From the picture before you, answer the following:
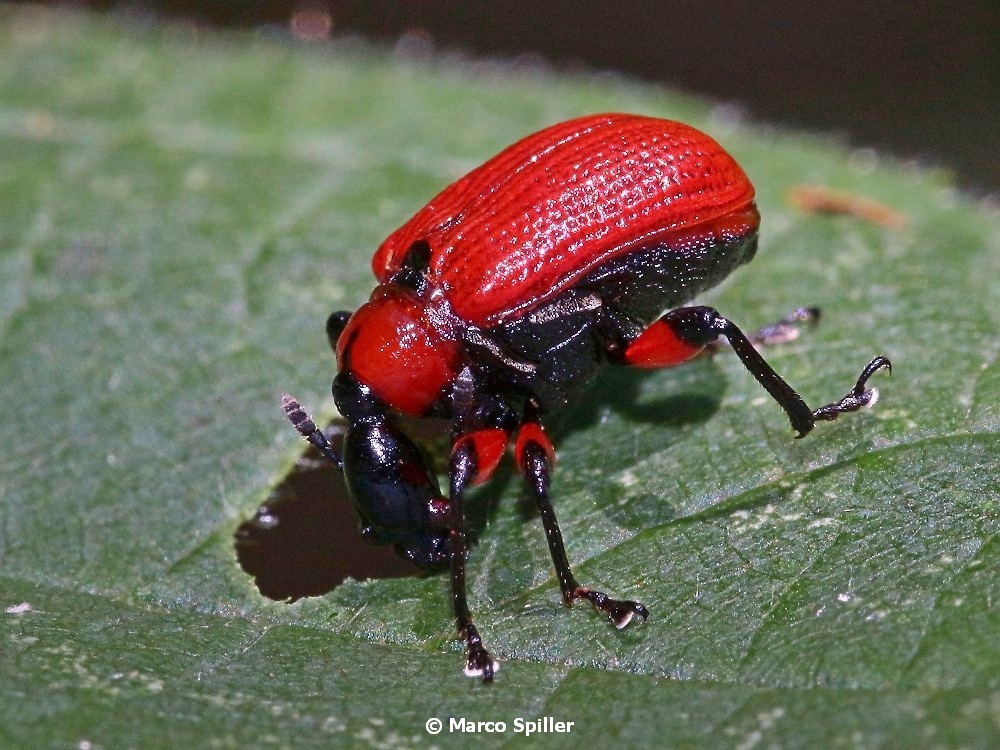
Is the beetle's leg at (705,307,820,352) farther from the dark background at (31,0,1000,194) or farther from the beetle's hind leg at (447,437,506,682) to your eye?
the dark background at (31,0,1000,194)

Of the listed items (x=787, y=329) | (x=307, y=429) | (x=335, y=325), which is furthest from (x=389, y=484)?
(x=787, y=329)

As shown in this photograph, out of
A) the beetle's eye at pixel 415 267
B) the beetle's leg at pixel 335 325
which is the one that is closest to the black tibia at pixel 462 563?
the beetle's eye at pixel 415 267

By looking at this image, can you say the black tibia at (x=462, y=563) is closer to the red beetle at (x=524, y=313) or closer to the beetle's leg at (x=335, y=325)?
the red beetle at (x=524, y=313)

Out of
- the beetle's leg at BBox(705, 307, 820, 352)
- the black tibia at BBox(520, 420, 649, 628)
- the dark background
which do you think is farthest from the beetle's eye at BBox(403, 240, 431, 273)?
the dark background

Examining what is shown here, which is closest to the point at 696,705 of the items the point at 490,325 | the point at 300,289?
the point at 490,325

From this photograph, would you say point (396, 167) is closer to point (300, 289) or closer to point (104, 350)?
point (300, 289)

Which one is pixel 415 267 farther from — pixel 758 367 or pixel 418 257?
pixel 758 367
